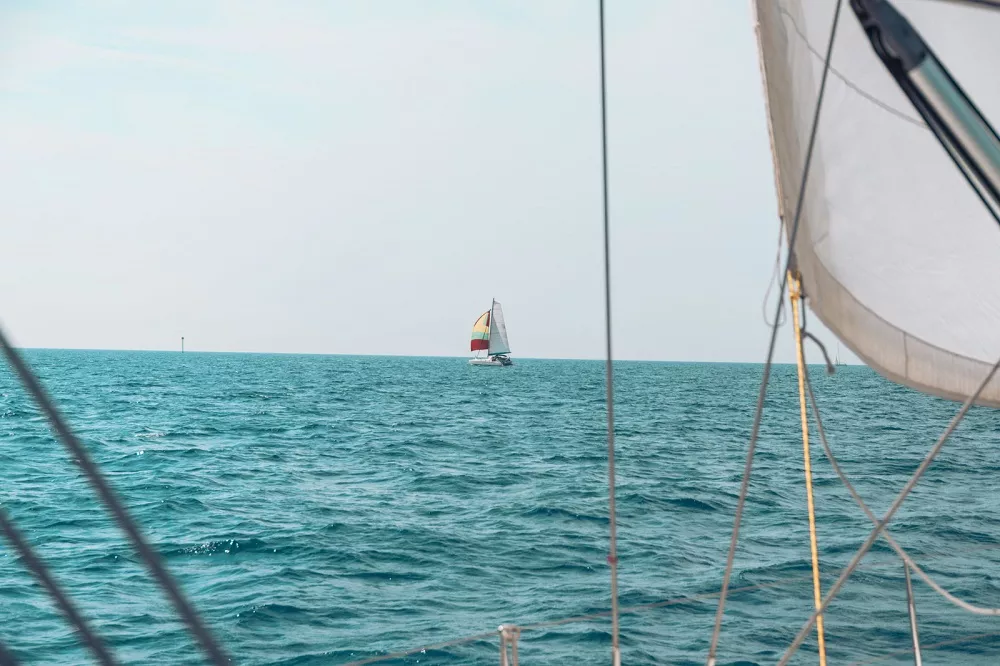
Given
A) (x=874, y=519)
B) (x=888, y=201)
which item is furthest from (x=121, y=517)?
(x=888, y=201)

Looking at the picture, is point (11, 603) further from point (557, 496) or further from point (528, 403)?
point (528, 403)

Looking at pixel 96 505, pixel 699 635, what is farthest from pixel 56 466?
pixel 699 635

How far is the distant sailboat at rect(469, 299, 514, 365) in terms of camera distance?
84.1m

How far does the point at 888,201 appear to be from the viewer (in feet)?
11.0

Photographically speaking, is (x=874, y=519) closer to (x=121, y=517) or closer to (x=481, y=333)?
(x=121, y=517)

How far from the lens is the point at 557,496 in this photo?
A: 1658 centimetres

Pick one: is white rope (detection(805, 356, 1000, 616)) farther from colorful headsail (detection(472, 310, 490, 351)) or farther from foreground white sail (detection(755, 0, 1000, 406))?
colorful headsail (detection(472, 310, 490, 351))

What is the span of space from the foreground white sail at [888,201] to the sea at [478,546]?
1375 mm

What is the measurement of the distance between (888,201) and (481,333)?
8284 centimetres

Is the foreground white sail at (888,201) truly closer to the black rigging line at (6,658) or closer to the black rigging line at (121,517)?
the black rigging line at (121,517)

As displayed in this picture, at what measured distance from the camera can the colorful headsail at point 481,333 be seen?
84.8 m

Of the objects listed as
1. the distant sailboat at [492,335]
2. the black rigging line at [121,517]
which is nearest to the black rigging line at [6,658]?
the black rigging line at [121,517]

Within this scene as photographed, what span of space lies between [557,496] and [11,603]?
929 centimetres

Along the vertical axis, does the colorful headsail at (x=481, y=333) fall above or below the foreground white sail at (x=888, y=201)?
above
